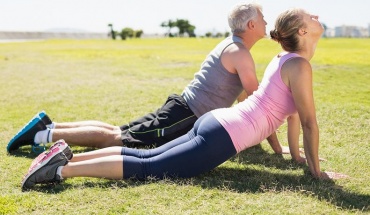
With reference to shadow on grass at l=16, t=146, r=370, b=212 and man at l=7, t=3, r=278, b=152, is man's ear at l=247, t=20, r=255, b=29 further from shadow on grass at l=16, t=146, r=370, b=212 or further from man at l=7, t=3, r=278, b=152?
shadow on grass at l=16, t=146, r=370, b=212

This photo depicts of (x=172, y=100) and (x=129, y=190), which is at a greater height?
(x=172, y=100)

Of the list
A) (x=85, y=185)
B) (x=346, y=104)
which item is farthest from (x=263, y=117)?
(x=346, y=104)

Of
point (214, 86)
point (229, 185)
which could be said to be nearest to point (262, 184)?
point (229, 185)

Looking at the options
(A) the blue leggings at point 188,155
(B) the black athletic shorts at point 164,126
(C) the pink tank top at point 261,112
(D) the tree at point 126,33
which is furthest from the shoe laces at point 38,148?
(D) the tree at point 126,33

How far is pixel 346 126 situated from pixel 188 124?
126 inches

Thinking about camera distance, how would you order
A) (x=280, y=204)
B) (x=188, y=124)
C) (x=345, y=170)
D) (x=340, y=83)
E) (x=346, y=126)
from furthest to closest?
(x=340, y=83)
(x=346, y=126)
(x=188, y=124)
(x=345, y=170)
(x=280, y=204)

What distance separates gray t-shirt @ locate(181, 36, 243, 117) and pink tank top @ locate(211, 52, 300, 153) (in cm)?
97

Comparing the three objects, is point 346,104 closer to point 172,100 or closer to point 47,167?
point 172,100

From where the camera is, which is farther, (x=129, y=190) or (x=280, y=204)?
(x=129, y=190)

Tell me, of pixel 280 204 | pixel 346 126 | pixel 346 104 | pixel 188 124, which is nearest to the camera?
pixel 280 204

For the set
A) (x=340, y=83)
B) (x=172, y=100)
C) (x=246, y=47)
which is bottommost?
(x=340, y=83)

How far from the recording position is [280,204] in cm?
385

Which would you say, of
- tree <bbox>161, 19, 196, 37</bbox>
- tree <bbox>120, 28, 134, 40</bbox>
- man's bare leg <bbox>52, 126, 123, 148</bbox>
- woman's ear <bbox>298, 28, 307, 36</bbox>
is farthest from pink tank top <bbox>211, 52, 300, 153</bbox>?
tree <bbox>161, 19, 196, 37</bbox>

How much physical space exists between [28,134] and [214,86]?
2506mm
